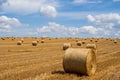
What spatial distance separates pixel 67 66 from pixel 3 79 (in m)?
3.90

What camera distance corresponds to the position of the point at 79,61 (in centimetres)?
1608

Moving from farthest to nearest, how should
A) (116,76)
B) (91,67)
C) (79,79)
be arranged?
(91,67), (116,76), (79,79)

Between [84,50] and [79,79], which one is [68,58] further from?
[79,79]

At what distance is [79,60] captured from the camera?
16.1 metres

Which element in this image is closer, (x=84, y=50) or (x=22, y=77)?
(x=22, y=77)

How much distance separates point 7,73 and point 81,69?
180 inches

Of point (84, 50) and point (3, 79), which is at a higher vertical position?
point (84, 50)

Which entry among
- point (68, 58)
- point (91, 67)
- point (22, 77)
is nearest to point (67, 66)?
point (68, 58)

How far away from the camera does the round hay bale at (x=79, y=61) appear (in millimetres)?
16016

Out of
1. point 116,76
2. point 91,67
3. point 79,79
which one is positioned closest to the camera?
point 79,79

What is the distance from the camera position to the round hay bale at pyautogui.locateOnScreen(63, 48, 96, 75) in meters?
16.0

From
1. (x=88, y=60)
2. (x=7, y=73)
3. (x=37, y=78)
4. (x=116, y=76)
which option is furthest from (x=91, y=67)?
(x=7, y=73)

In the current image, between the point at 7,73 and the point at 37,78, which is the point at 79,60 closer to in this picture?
the point at 37,78

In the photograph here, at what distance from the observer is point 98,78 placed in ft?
49.5
